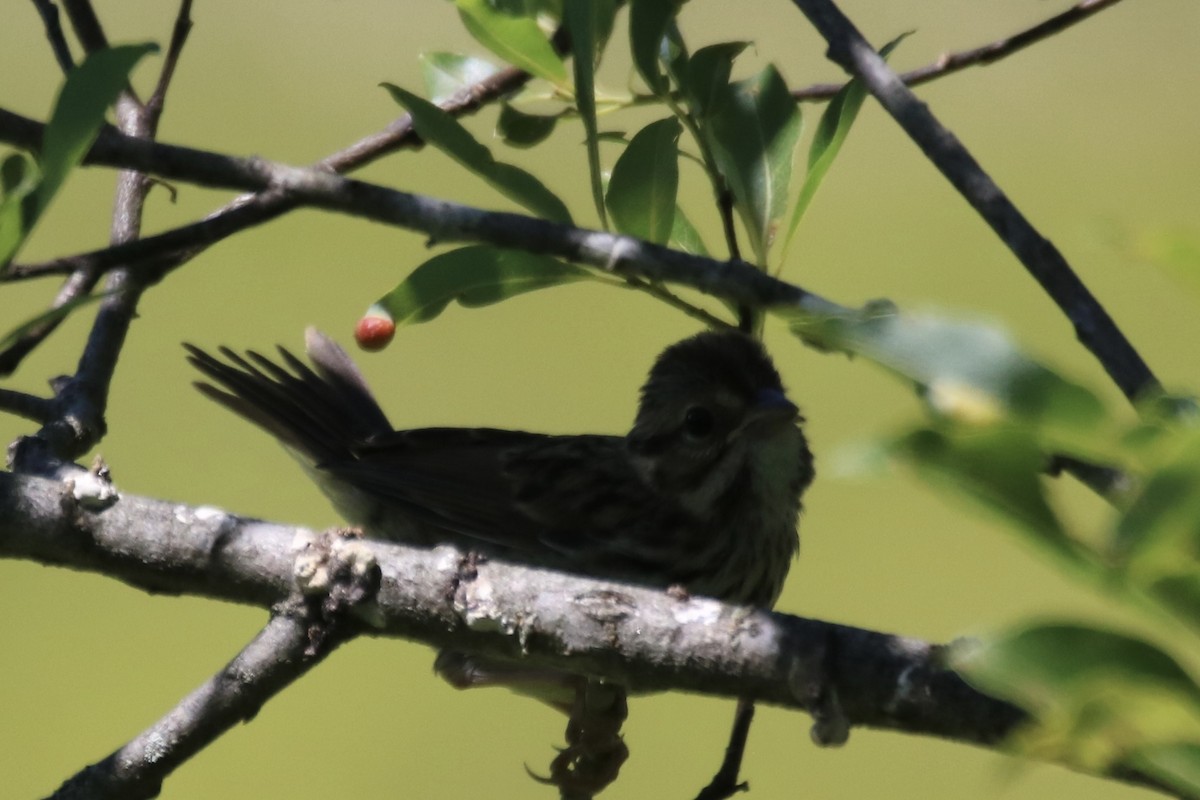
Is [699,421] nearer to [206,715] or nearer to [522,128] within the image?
[522,128]

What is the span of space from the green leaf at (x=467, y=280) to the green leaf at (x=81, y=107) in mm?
701

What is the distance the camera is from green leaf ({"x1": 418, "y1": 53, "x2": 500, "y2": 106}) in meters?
2.19

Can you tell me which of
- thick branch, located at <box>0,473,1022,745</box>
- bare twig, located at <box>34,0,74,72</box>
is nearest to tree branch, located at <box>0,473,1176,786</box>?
thick branch, located at <box>0,473,1022,745</box>

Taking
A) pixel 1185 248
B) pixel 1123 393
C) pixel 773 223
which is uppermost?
pixel 773 223

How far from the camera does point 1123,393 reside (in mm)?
1241

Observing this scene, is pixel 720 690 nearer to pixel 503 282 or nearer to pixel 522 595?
pixel 522 595

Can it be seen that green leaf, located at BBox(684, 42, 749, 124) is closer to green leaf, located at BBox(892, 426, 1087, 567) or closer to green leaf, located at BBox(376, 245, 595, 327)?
green leaf, located at BBox(376, 245, 595, 327)

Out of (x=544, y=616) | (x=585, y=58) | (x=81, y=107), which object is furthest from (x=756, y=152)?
(x=81, y=107)

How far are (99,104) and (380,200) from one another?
391mm

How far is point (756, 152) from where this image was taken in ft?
5.62

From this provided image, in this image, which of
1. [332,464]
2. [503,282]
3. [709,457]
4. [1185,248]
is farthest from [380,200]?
[332,464]

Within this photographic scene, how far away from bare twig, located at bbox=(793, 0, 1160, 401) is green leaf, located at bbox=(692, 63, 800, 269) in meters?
0.14

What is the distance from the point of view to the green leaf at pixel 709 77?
63.3 inches

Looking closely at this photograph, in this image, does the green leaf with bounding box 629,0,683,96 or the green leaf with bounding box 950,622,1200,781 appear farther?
the green leaf with bounding box 629,0,683,96
